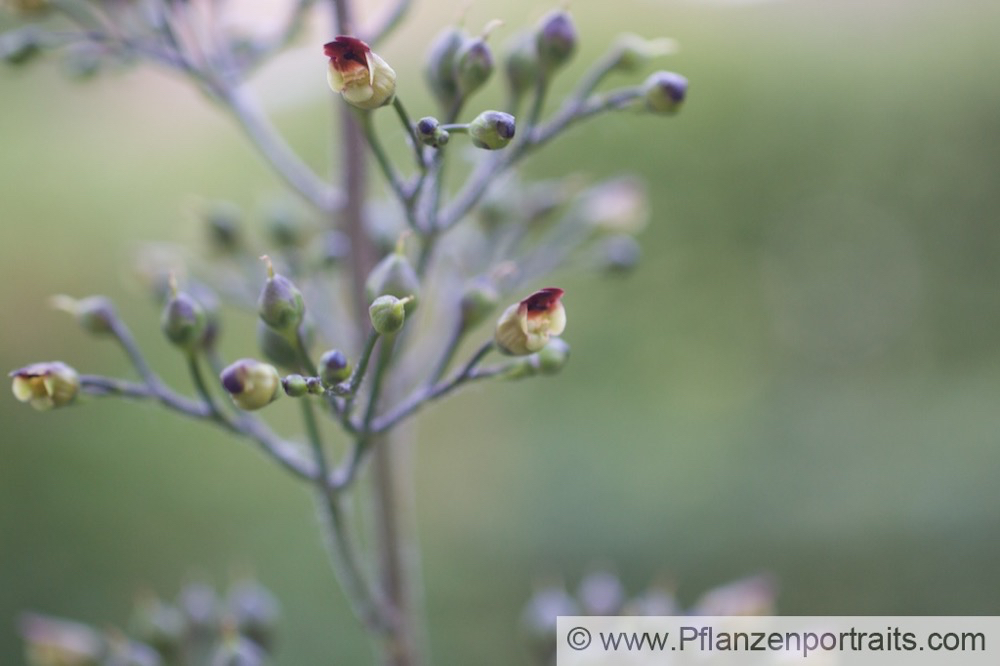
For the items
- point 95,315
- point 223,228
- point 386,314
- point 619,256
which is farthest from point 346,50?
point 619,256

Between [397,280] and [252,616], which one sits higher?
[397,280]

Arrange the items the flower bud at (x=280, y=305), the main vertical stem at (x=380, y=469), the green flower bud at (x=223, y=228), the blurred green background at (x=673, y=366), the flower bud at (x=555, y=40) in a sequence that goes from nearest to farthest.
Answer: the flower bud at (x=280, y=305) → the flower bud at (x=555, y=40) → the main vertical stem at (x=380, y=469) → the green flower bud at (x=223, y=228) → the blurred green background at (x=673, y=366)

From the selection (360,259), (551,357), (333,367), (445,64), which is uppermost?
(445,64)

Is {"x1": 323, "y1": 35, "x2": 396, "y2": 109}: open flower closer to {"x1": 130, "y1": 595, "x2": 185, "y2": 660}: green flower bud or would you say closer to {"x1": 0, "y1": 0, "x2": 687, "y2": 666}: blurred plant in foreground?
{"x1": 0, "y1": 0, "x2": 687, "y2": 666}: blurred plant in foreground

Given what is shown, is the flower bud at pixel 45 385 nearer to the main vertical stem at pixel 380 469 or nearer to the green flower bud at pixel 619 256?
the main vertical stem at pixel 380 469

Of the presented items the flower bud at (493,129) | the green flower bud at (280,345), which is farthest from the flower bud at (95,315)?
the flower bud at (493,129)

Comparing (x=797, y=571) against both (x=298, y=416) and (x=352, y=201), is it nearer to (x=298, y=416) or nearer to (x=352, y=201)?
(x=298, y=416)

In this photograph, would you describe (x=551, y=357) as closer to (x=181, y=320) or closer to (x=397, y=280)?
(x=397, y=280)
